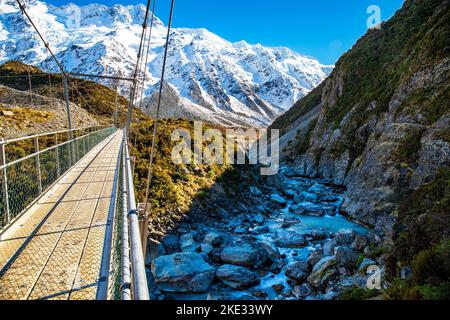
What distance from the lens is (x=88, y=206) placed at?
7.97 meters

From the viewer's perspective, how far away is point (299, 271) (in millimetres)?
12742

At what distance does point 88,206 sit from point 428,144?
17.3m

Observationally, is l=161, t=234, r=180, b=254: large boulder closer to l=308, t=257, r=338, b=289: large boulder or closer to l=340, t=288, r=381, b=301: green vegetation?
l=308, t=257, r=338, b=289: large boulder

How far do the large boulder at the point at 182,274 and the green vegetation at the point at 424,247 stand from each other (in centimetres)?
642

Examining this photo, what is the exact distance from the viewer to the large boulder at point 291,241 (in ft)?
53.4

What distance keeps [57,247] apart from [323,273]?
9.42 meters

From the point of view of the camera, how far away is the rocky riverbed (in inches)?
460

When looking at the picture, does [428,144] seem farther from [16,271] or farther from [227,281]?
[16,271]
